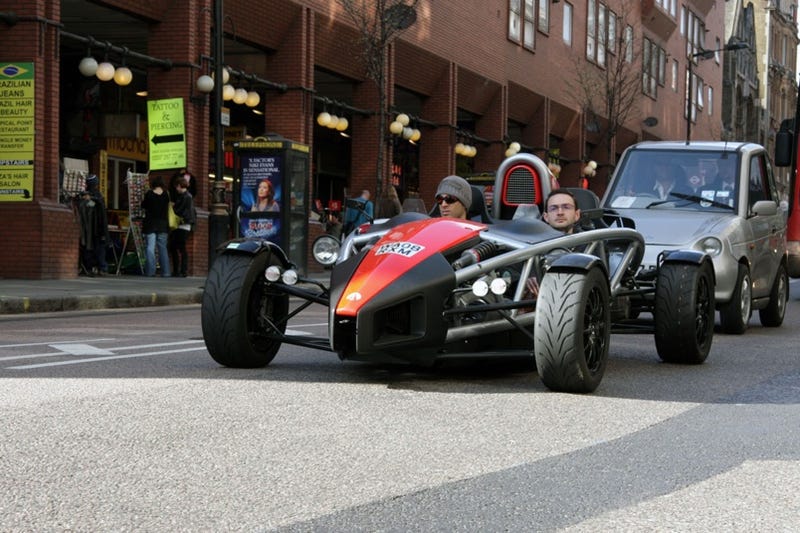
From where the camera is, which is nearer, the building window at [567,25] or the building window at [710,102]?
the building window at [567,25]

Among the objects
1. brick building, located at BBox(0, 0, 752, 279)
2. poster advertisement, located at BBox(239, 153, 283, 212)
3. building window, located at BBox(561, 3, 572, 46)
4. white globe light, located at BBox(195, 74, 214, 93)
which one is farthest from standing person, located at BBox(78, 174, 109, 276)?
building window, located at BBox(561, 3, 572, 46)

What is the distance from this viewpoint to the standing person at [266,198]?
2305cm

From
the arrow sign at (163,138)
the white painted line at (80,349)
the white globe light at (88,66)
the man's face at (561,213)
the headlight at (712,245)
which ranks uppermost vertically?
the white globe light at (88,66)

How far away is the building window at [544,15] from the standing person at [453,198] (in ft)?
115

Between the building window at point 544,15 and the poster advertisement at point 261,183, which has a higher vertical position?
the building window at point 544,15

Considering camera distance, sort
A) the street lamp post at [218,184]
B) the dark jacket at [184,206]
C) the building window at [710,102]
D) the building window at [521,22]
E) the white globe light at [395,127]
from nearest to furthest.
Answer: the street lamp post at [218,184] → the dark jacket at [184,206] → the white globe light at [395,127] → the building window at [521,22] → the building window at [710,102]

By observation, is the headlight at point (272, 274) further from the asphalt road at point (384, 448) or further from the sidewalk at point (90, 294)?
the sidewalk at point (90, 294)

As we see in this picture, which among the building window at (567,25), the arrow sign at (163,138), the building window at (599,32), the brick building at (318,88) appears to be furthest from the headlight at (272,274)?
the building window at (599,32)

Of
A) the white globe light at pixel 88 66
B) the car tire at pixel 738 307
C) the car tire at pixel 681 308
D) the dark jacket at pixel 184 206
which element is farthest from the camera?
the dark jacket at pixel 184 206

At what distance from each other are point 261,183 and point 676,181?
1068 cm

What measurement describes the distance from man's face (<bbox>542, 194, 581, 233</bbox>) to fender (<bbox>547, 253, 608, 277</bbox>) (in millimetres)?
1406

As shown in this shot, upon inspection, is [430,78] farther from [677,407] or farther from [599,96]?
[677,407]

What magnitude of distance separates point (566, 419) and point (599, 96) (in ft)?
141

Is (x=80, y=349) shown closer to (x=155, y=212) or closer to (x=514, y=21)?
(x=155, y=212)
